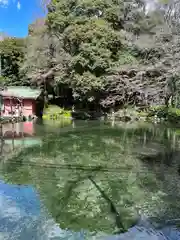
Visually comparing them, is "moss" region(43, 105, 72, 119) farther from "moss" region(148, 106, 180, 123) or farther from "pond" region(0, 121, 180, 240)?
"pond" region(0, 121, 180, 240)

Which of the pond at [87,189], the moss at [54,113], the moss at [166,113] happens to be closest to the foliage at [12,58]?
the moss at [54,113]

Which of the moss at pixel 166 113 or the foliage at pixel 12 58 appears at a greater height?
the foliage at pixel 12 58

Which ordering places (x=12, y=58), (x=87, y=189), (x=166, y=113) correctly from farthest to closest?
1. (x=12, y=58)
2. (x=166, y=113)
3. (x=87, y=189)

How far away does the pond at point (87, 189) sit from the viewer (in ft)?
17.8

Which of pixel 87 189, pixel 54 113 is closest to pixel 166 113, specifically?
pixel 54 113

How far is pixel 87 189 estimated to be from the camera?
7348mm

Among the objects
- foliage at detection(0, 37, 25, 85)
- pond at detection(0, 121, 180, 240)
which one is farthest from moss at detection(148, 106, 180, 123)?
foliage at detection(0, 37, 25, 85)

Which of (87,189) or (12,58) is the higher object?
(12,58)

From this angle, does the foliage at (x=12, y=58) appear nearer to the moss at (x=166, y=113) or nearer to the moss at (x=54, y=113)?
the moss at (x=54, y=113)

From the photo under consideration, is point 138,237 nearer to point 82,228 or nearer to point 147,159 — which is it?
point 82,228

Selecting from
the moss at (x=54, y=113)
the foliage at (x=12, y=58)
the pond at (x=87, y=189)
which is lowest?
the pond at (x=87, y=189)

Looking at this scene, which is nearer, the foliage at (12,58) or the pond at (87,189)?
the pond at (87,189)

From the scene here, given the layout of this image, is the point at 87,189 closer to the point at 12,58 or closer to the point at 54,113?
the point at 54,113

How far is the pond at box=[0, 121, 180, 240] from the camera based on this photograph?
17.8 ft
